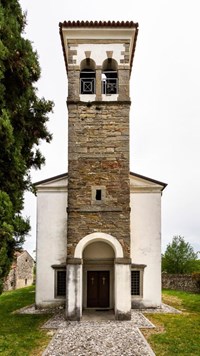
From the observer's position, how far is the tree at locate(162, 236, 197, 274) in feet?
99.2

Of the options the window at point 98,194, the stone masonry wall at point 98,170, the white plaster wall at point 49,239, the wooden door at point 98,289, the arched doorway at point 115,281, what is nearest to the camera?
the arched doorway at point 115,281

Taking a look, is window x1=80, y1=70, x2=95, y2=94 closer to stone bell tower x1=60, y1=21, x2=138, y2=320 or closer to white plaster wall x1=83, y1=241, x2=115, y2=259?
stone bell tower x1=60, y1=21, x2=138, y2=320

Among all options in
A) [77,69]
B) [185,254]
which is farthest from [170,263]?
[77,69]

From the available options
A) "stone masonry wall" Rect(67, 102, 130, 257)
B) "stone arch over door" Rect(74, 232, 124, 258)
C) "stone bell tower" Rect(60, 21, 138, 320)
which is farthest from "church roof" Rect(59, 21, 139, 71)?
"stone arch over door" Rect(74, 232, 124, 258)

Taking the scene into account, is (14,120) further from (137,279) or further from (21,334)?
(137,279)

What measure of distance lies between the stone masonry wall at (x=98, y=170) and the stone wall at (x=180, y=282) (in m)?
13.9

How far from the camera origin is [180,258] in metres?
30.6

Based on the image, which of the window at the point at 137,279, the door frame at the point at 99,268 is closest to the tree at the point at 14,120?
the door frame at the point at 99,268

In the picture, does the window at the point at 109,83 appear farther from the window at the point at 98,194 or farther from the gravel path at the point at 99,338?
the gravel path at the point at 99,338

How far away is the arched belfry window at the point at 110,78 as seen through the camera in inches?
584

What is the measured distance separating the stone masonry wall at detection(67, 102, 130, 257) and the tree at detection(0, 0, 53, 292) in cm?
283

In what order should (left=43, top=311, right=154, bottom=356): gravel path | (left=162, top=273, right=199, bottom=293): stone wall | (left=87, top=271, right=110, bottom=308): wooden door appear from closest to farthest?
(left=43, top=311, right=154, bottom=356): gravel path < (left=87, top=271, right=110, bottom=308): wooden door < (left=162, top=273, right=199, bottom=293): stone wall

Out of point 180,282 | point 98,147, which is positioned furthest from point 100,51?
point 180,282

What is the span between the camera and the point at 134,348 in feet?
30.2
